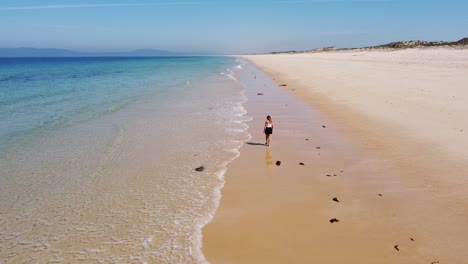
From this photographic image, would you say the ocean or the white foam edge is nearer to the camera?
the white foam edge

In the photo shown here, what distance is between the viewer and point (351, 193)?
26.0ft

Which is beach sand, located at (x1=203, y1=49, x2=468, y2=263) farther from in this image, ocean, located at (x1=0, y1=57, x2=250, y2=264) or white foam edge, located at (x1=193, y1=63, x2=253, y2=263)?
ocean, located at (x1=0, y1=57, x2=250, y2=264)

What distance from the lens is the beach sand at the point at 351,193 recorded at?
5809 mm

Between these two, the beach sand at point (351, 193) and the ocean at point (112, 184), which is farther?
the ocean at point (112, 184)


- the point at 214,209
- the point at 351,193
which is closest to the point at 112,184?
the point at 214,209

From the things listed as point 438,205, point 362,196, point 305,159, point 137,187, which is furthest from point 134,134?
point 438,205

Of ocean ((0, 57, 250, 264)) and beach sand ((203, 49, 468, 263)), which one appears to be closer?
beach sand ((203, 49, 468, 263))

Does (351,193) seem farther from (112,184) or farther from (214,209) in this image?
(112,184)

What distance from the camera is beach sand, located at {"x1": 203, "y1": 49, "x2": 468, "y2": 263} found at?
5809mm

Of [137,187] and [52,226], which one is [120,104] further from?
[52,226]

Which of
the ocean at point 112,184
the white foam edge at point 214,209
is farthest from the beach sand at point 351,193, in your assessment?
the ocean at point 112,184

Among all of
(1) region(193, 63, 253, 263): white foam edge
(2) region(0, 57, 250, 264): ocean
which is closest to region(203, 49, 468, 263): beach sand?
(1) region(193, 63, 253, 263): white foam edge

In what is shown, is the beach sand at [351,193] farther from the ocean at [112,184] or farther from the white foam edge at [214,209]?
the ocean at [112,184]

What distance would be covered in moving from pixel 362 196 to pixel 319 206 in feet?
3.47
